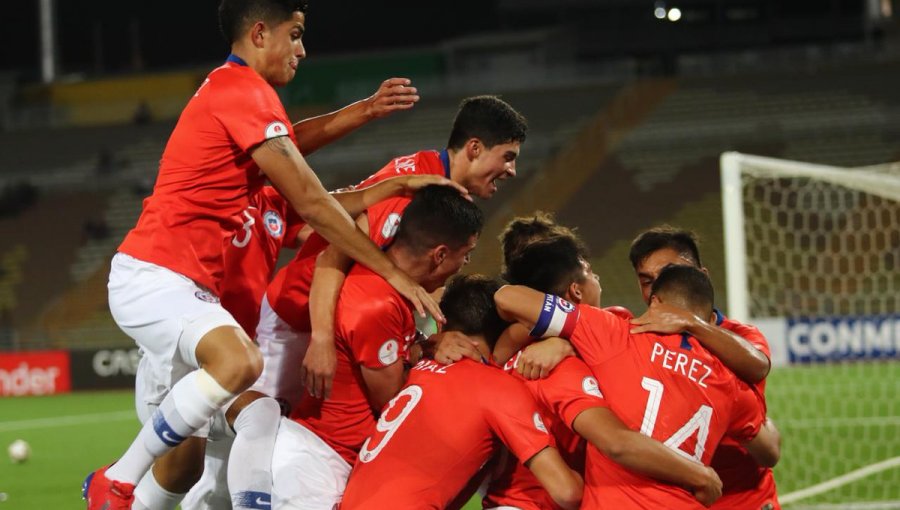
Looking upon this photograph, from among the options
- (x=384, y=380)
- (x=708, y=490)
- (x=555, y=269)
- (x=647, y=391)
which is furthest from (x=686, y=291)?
(x=384, y=380)

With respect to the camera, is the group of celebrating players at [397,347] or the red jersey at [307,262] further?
the red jersey at [307,262]

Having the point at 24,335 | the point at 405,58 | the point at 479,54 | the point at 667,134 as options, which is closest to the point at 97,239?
the point at 24,335

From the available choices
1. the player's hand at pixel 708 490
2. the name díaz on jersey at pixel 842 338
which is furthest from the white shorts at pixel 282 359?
the name díaz on jersey at pixel 842 338

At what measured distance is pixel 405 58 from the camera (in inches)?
1238

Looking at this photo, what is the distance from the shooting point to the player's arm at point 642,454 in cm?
368

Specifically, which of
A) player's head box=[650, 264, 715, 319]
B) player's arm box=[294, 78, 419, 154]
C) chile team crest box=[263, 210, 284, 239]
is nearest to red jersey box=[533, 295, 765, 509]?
player's head box=[650, 264, 715, 319]

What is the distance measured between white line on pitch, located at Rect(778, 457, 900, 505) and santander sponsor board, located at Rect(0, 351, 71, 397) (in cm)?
1531

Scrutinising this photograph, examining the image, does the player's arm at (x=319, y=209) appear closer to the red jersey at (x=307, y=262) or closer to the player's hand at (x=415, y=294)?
the player's hand at (x=415, y=294)

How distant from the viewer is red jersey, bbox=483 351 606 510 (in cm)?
383

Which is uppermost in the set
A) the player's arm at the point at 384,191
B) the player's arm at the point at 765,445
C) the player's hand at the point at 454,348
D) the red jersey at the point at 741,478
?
the player's arm at the point at 384,191

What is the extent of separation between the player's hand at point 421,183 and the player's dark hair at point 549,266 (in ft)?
1.05

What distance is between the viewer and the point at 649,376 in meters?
3.79

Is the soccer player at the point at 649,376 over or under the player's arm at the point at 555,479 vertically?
over

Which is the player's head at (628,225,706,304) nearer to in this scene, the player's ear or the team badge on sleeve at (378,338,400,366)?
the team badge on sleeve at (378,338,400,366)
